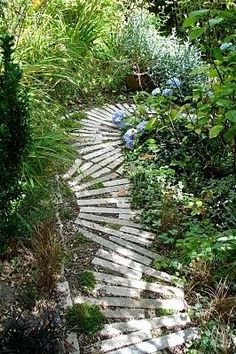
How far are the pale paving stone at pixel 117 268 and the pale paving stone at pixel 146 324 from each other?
39cm

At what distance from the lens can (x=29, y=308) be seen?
2.76 m

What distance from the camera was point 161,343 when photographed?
2.70 m

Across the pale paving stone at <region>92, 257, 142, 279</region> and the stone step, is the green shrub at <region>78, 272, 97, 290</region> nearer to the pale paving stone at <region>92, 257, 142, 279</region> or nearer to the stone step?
the pale paving stone at <region>92, 257, 142, 279</region>

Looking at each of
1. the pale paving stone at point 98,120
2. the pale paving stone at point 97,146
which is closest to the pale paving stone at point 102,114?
the pale paving stone at point 98,120

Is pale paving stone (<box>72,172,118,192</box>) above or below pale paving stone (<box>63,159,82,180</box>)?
below

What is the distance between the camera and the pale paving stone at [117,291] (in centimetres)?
302

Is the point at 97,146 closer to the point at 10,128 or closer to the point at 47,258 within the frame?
the point at 47,258

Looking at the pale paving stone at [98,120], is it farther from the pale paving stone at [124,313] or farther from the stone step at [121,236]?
the pale paving stone at [124,313]

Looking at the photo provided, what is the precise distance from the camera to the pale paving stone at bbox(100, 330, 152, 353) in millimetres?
2656

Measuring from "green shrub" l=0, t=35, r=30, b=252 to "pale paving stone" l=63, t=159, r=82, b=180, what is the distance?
151 centimetres

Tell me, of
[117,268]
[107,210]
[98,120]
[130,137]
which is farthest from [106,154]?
[117,268]

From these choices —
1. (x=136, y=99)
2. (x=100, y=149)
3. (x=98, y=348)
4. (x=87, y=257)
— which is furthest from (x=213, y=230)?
(x=136, y=99)

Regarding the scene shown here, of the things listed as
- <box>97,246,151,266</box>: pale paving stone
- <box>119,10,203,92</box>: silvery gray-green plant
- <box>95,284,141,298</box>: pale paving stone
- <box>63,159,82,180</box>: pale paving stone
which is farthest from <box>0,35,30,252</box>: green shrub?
<box>119,10,203,92</box>: silvery gray-green plant

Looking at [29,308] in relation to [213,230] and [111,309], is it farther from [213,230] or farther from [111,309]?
[213,230]
